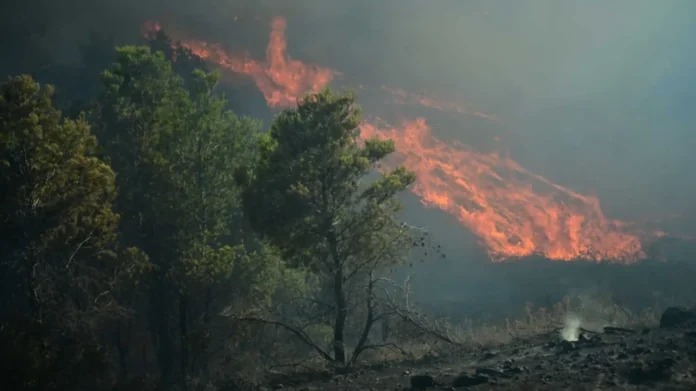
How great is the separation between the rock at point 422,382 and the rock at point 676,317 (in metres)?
8.74

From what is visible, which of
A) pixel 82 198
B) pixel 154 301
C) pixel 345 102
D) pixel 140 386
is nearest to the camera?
pixel 82 198

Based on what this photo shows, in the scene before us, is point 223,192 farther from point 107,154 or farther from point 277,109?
point 277,109

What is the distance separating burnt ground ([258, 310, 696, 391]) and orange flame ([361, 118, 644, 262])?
168ft

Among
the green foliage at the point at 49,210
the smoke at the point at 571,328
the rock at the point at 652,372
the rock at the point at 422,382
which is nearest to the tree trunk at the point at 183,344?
the green foliage at the point at 49,210

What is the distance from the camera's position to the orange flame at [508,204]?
68438 mm

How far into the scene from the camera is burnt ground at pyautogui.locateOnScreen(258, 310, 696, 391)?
11.1m

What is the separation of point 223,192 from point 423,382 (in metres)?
16.3

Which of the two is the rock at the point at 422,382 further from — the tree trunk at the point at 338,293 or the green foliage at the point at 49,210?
the green foliage at the point at 49,210

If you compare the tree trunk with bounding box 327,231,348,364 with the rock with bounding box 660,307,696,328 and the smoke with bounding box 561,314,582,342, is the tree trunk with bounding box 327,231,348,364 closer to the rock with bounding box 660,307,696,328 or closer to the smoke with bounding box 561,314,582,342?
the smoke with bounding box 561,314,582,342

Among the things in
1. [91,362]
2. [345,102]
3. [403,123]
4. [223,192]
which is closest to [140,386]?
[91,362]

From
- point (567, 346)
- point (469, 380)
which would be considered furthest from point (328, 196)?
point (567, 346)

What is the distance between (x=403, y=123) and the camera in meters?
100

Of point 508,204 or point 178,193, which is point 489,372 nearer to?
point 178,193

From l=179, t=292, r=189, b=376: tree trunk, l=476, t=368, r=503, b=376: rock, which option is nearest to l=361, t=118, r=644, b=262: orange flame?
l=179, t=292, r=189, b=376: tree trunk
